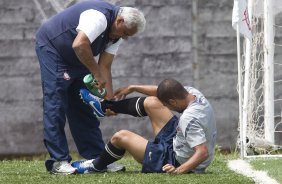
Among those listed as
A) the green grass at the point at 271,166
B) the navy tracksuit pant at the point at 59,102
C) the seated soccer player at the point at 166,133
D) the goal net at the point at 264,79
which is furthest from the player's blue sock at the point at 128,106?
the goal net at the point at 264,79

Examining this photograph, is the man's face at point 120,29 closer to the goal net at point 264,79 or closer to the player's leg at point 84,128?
the player's leg at point 84,128

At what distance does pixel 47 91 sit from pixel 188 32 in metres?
3.11

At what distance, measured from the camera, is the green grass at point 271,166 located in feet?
23.6

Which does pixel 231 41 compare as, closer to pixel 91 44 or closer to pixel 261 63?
pixel 261 63

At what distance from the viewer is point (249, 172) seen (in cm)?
754

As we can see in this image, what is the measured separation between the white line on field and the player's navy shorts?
0.61m

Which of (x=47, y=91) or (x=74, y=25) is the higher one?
(x=74, y=25)

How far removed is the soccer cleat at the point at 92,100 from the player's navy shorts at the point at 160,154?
57cm

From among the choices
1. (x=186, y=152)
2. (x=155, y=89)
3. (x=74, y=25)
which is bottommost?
(x=186, y=152)

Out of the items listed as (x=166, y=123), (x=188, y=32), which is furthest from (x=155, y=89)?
(x=188, y=32)

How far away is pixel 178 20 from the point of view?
1019cm

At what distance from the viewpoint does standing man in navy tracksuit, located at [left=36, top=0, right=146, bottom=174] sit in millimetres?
7219

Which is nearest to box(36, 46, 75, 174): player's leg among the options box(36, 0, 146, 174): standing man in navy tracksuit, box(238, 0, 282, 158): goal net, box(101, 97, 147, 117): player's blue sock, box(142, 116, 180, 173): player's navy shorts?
box(36, 0, 146, 174): standing man in navy tracksuit

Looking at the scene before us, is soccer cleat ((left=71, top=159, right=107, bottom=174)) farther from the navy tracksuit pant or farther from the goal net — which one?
the goal net
